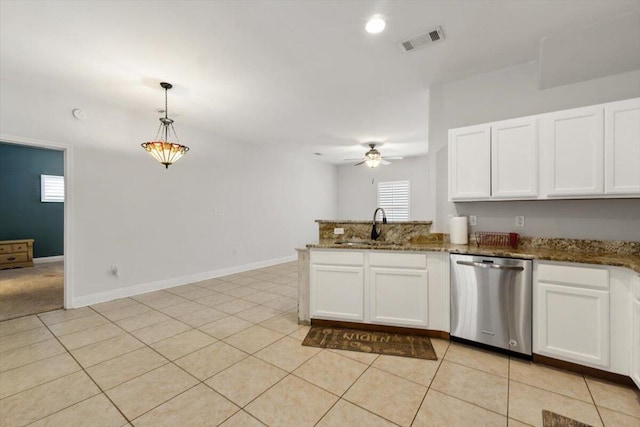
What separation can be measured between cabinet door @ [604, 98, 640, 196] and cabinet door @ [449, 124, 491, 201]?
0.84m

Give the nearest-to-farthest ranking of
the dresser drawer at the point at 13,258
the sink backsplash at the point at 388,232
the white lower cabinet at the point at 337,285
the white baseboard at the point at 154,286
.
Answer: the white lower cabinet at the point at 337,285, the sink backsplash at the point at 388,232, the white baseboard at the point at 154,286, the dresser drawer at the point at 13,258

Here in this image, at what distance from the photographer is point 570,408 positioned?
1800 millimetres

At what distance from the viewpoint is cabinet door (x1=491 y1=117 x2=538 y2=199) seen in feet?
8.52

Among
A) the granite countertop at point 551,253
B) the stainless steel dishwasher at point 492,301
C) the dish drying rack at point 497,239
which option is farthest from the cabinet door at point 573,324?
the dish drying rack at point 497,239

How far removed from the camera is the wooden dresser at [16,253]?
6.08 metres

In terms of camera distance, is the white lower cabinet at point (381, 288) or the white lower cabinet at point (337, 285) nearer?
the white lower cabinet at point (381, 288)

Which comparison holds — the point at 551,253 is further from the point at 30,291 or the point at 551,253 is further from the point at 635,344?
the point at 30,291

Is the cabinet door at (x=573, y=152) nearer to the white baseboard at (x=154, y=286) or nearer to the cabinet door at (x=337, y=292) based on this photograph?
the cabinet door at (x=337, y=292)

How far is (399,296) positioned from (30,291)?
5.69 metres

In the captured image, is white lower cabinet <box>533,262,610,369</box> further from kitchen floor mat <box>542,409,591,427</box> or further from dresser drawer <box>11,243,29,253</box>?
dresser drawer <box>11,243,29,253</box>

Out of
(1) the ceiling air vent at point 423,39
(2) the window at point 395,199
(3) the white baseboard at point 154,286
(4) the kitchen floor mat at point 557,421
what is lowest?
(4) the kitchen floor mat at point 557,421

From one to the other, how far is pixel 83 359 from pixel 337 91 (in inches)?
150

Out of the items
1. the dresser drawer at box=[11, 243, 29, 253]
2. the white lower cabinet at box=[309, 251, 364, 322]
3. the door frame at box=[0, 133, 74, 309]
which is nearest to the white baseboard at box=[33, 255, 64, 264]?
the dresser drawer at box=[11, 243, 29, 253]

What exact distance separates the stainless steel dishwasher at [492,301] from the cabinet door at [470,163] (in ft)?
2.34
